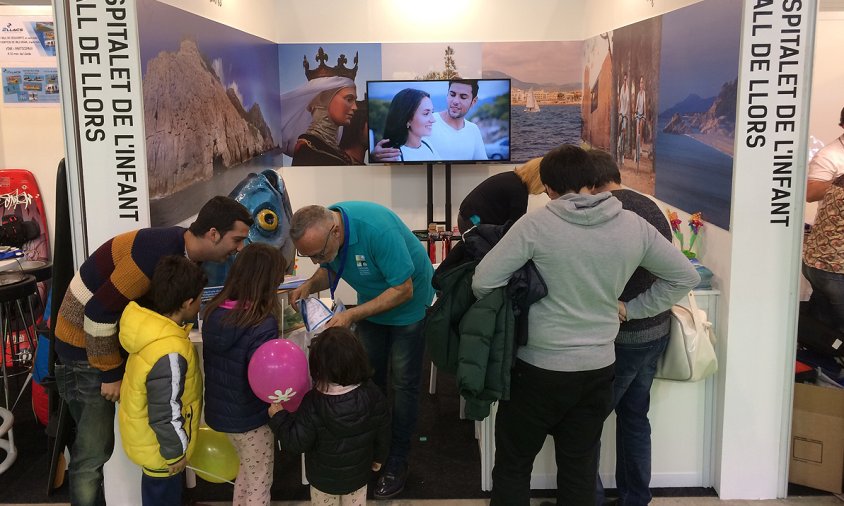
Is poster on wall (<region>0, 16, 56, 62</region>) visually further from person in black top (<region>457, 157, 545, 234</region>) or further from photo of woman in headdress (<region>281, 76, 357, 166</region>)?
person in black top (<region>457, 157, 545, 234</region>)

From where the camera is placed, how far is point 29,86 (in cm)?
561

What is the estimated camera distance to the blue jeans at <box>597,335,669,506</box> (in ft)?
8.44

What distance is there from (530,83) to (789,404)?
3.42 m

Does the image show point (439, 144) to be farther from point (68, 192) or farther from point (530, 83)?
point (68, 192)

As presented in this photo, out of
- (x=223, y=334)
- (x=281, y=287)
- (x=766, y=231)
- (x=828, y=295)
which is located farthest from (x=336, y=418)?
(x=828, y=295)

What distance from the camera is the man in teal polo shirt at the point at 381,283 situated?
2586mm

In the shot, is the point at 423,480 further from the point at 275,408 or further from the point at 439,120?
the point at 439,120

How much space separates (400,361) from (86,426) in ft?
3.88

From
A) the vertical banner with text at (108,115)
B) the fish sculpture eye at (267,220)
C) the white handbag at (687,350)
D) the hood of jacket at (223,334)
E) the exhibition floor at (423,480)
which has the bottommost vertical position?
the exhibition floor at (423,480)

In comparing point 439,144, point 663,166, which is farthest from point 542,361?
point 439,144

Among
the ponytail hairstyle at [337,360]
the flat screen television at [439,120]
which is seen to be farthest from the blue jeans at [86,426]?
the flat screen television at [439,120]

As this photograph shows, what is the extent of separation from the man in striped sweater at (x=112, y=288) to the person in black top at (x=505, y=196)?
1.57 m

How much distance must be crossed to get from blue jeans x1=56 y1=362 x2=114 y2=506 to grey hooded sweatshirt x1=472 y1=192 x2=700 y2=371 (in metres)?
1.41

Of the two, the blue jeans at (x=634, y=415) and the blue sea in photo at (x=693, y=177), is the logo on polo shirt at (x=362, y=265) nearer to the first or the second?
the blue jeans at (x=634, y=415)
